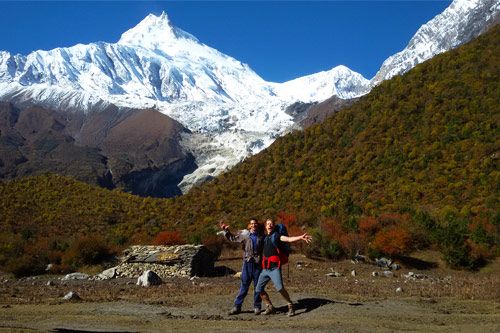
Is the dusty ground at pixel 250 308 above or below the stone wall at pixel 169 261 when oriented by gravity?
below

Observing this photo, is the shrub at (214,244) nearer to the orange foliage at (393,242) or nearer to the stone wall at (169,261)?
the stone wall at (169,261)

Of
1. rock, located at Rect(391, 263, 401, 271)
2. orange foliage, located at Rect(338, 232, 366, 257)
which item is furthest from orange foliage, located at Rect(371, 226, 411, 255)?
rock, located at Rect(391, 263, 401, 271)

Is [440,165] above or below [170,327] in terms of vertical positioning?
above

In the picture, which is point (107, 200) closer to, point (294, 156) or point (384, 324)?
point (294, 156)

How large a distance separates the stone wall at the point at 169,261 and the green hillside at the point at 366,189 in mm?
4821

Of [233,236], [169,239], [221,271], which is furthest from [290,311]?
[169,239]

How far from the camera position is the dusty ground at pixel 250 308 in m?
10.1

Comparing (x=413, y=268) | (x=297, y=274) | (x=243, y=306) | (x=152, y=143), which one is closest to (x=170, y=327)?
(x=243, y=306)

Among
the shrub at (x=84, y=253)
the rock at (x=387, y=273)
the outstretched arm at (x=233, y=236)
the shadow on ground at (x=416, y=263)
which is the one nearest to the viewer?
the outstretched arm at (x=233, y=236)

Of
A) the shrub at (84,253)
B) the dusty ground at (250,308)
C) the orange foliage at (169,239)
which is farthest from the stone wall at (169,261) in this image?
the orange foliage at (169,239)

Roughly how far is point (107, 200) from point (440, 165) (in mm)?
29883

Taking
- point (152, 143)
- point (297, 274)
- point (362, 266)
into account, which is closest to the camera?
point (297, 274)

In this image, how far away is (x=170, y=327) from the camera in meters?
10.2

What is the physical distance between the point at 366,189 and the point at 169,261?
63.4 feet
